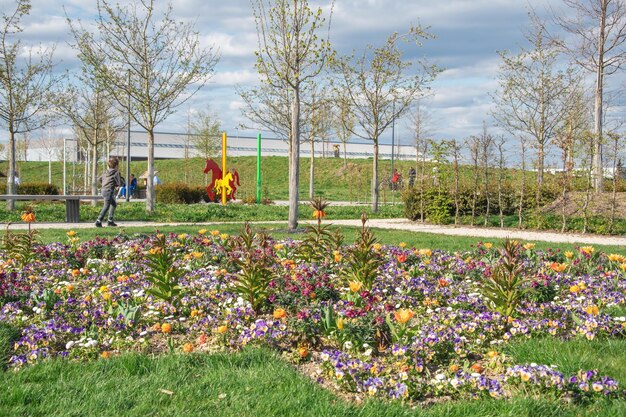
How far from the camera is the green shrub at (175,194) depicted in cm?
2573

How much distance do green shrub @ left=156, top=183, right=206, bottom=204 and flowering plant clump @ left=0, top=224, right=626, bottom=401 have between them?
63.7 feet

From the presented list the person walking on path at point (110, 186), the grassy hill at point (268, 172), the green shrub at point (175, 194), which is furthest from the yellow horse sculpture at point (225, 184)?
the grassy hill at point (268, 172)

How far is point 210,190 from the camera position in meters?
25.6

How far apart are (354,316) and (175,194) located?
2247cm

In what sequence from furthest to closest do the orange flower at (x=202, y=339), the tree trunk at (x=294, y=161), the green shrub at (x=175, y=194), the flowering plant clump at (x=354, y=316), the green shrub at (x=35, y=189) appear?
the green shrub at (x=35, y=189)
the green shrub at (x=175, y=194)
the tree trunk at (x=294, y=161)
the orange flower at (x=202, y=339)
the flowering plant clump at (x=354, y=316)

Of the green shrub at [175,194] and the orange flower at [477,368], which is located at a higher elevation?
the green shrub at [175,194]

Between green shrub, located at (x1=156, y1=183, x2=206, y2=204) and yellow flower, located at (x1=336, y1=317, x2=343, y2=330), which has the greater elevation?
green shrub, located at (x1=156, y1=183, x2=206, y2=204)

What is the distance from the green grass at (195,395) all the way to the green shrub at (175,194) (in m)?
22.4

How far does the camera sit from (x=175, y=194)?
25859mm

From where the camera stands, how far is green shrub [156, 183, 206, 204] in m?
25.7

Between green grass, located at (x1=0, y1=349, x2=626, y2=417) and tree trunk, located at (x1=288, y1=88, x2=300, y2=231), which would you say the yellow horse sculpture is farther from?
green grass, located at (x1=0, y1=349, x2=626, y2=417)

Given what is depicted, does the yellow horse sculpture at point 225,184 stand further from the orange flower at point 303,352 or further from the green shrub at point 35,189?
the orange flower at point 303,352

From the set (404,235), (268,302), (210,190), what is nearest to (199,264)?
(268,302)

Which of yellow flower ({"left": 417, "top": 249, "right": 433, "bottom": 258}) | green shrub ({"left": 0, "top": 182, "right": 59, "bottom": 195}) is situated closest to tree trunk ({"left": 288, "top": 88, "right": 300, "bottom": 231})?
yellow flower ({"left": 417, "top": 249, "right": 433, "bottom": 258})
